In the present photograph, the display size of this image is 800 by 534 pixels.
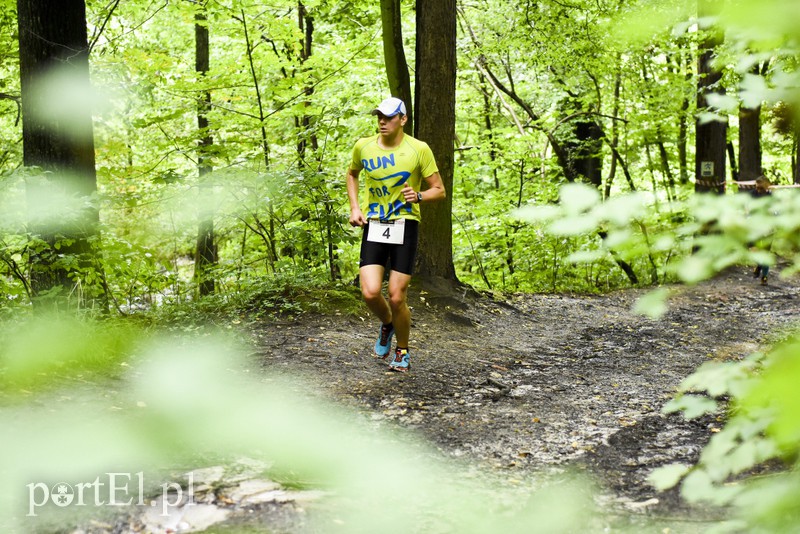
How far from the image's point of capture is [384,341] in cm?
620

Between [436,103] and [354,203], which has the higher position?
[436,103]

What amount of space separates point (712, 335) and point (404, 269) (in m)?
5.11

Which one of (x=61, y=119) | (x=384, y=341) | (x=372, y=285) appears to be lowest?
(x=384, y=341)

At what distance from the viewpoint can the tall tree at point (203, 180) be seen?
28.5ft

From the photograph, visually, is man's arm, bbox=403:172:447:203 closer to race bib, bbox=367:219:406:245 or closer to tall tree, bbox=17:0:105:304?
race bib, bbox=367:219:406:245

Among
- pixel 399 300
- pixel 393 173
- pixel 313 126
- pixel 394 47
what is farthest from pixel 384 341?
pixel 394 47

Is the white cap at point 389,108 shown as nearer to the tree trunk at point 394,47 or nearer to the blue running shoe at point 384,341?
the blue running shoe at point 384,341

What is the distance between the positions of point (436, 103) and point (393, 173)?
160 inches

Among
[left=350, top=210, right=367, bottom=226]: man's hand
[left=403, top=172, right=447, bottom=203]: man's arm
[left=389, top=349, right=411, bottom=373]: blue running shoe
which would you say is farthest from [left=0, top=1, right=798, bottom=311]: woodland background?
[left=350, top=210, right=367, bottom=226]: man's hand

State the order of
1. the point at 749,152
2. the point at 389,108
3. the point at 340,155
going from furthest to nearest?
the point at 749,152 < the point at 340,155 < the point at 389,108

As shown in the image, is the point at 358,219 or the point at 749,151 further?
the point at 749,151

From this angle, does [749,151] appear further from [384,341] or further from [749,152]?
[384,341]

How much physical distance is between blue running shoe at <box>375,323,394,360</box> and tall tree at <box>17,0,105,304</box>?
292 centimetres

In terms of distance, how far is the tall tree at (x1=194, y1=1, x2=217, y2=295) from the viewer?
8.68 m
